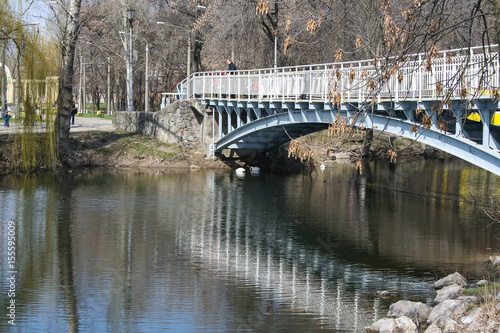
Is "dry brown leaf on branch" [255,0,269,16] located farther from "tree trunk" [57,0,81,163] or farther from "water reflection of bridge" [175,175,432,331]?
"tree trunk" [57,0,81,163]

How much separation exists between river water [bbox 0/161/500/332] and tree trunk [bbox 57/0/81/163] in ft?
8.24

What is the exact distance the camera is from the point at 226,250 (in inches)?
690

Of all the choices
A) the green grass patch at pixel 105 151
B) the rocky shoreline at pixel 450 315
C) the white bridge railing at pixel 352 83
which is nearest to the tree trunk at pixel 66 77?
the green grass patch at pixel 105 151

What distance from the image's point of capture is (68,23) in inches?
1153

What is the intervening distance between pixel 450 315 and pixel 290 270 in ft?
17.6

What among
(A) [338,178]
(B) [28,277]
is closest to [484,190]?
(A) [338,178]

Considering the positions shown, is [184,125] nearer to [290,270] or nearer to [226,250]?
[226,250]

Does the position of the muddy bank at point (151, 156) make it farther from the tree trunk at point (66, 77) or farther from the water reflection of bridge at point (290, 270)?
the water reflection of bridge at point (290, 270)

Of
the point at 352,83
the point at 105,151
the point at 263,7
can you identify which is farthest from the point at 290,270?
the point at 105,151

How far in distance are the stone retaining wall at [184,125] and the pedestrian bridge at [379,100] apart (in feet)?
1.90

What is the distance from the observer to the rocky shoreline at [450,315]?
9.62m

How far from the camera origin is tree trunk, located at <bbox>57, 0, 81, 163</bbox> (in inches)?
1152

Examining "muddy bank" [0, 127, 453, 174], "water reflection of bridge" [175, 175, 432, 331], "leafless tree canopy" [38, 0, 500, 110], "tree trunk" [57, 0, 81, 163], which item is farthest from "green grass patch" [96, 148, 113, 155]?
"water reflection of bridge" [175, 175, 432, 331]

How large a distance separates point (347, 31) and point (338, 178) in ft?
23.2
